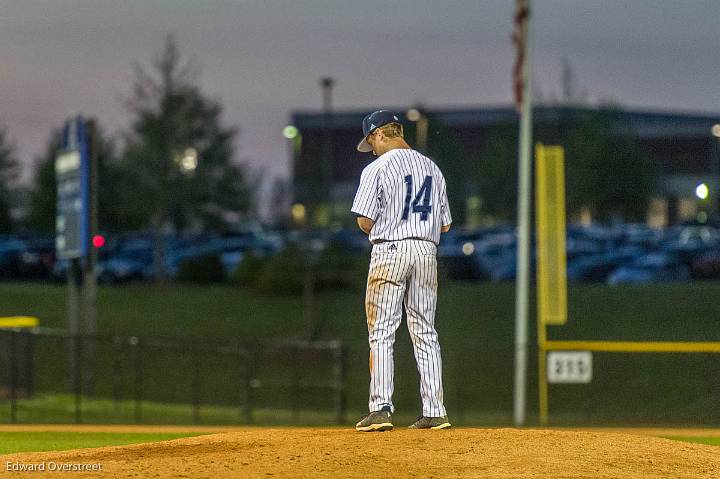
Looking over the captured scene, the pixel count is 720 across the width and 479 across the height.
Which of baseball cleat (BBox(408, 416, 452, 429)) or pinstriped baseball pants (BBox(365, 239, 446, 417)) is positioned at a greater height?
pinstriped baseball pants (BBox(365, 239, 446, 417))

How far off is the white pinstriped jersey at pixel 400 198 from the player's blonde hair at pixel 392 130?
195mm

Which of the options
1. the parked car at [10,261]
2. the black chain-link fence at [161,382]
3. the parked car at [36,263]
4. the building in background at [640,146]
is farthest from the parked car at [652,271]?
the parked car at [10,261]

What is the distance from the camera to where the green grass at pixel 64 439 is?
43.7 ft

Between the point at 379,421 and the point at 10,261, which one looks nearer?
the point at 379,421

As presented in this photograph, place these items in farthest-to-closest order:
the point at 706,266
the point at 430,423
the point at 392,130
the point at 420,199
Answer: the point at 706,266
the point at 392,130
the point at 430,423
the point at 420,199

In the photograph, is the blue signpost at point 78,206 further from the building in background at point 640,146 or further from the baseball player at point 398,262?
the building in background at point 640,146

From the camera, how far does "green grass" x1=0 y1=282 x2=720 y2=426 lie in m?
25.2

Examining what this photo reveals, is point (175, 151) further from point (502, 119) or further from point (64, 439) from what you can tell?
point (64, 439)

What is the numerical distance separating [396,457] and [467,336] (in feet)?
105

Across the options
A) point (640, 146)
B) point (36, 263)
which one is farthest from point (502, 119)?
point (36, 263)

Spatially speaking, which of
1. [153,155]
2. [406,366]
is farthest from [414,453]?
[153,155]

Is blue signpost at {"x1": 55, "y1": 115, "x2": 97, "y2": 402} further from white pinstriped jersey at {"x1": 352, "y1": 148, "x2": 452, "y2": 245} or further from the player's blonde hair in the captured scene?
white pinstriped jersey at {"x1": 352, "y1": 148, "x2": 452, "y2": 245}

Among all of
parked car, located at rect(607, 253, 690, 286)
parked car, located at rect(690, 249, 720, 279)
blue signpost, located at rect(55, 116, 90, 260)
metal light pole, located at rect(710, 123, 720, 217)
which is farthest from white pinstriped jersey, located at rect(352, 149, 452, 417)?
metal light pole, located at rect(710, 123, 720, 217)

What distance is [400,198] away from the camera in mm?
9086
